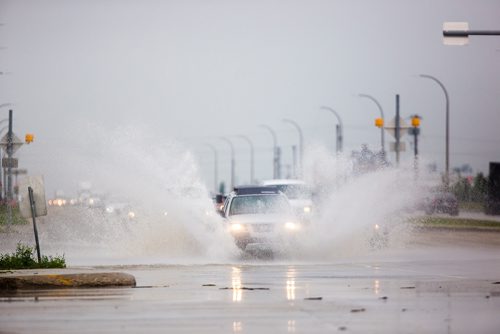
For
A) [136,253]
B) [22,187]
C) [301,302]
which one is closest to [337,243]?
[136,253]

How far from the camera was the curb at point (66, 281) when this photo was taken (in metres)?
20.6

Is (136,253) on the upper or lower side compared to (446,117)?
lower

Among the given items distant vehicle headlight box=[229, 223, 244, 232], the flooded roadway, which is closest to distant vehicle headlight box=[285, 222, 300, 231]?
distant vehicle headlight box=[229, 223, 244, 232]

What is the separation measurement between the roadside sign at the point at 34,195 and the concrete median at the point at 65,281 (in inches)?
188

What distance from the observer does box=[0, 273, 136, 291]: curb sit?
2059 cm

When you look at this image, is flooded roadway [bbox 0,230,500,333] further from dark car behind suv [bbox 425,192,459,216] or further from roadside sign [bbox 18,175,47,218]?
dark car behind suv [bbox 425,192,459,216]

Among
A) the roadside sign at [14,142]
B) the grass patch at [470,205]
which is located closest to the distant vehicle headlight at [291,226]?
the roadside sign at [14,142]

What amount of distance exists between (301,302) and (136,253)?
55.9ft

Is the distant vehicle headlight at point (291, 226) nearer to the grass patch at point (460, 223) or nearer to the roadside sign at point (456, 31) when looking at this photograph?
the roadside sign at point (456, 31)

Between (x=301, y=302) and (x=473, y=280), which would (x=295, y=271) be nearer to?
(x=473, y=280)

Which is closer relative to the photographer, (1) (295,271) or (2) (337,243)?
(1) (295,271)

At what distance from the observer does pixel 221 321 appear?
1498 cm

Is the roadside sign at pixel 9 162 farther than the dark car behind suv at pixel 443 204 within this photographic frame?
No

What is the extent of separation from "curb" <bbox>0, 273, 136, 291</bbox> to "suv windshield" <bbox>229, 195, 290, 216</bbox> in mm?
11704
